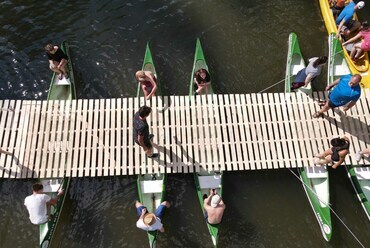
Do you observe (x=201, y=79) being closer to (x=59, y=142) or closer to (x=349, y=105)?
(x=349, y=105)

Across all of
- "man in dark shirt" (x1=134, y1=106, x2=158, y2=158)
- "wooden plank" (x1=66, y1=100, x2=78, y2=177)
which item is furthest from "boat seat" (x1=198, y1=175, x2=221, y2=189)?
"wooden plank" (x1=66, y1=100, x2=78, y2=177)

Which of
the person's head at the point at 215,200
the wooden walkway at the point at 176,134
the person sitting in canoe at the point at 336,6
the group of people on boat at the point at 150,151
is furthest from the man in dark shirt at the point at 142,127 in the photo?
the person sitting in canoe at the point at 336,6

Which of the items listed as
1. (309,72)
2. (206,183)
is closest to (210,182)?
(206,183)

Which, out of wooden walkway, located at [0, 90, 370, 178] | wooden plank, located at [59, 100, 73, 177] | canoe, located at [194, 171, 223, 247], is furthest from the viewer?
wooden walkway, located at [0, 90, 370, 178]

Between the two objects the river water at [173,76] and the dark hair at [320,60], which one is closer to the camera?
the dark hair at [320,60]

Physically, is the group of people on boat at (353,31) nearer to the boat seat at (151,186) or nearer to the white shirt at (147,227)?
the boat seat at (151,186)

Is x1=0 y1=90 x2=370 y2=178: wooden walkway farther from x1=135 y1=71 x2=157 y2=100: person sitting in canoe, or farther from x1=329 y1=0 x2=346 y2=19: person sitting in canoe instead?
x1=329 y1=0 x2=346 y2=19: person sitting in canoe

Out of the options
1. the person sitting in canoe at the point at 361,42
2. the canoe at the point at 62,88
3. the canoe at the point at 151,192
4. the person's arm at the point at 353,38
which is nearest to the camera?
the canoe at the point at 151,192
